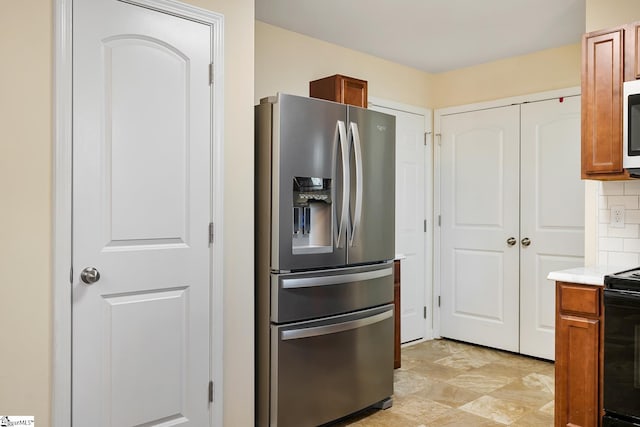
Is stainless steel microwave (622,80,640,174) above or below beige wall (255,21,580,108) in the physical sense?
below

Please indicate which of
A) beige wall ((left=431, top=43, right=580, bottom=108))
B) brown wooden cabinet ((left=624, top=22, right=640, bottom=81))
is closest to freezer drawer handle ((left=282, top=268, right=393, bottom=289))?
brown wooden cabinet ((left=624, top=22, right=640, bottom=81))

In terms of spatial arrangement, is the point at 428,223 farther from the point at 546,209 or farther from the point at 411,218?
the point at 546,209

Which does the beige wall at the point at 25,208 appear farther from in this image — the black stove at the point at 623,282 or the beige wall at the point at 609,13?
the beige wall at the point at 609,13

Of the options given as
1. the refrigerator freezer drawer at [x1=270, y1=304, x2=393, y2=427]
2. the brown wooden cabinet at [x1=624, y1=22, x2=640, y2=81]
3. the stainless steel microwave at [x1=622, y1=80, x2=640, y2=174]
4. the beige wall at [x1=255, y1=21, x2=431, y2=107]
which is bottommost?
the refrigerator freezer drawer at [x1=270, y1=304, x2=393, y2=427]

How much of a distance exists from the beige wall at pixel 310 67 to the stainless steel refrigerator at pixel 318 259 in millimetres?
888

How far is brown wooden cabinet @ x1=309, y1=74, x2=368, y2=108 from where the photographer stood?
139 inches

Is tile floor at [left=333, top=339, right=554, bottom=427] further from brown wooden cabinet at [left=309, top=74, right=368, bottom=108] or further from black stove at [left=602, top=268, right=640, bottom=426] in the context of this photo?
brown wooden cabinet at [left=309, top=74, right=368, bottom=108]

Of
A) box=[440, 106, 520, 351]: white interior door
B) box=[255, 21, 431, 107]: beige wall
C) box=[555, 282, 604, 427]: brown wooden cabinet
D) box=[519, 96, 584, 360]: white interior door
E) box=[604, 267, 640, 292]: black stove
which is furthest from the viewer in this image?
box=[440, 106, 520, 351]: white interior door

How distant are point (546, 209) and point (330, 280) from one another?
7.37 feet

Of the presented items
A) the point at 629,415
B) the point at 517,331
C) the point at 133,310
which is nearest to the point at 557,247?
the point at 517,331

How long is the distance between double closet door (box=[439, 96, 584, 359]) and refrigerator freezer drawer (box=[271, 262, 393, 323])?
1.67 meters

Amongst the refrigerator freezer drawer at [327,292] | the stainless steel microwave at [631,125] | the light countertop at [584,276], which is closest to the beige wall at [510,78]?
the stainless steel microwave at [631,125]

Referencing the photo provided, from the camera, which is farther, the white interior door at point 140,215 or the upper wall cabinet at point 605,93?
the upper wall cabinet at point 605,93

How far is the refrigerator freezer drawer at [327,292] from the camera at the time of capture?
255 cm
